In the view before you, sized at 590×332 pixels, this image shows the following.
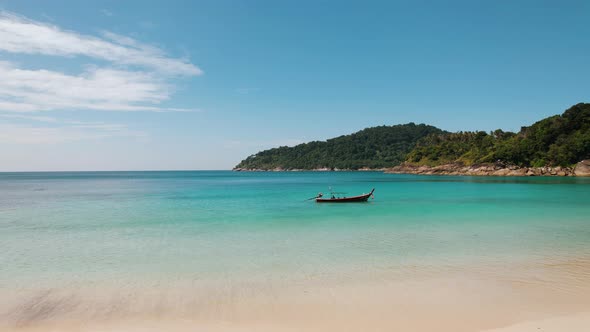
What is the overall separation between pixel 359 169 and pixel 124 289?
194m

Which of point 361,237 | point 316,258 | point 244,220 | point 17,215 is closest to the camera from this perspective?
point 316,258

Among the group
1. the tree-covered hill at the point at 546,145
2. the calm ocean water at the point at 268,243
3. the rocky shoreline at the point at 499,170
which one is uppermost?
the tree-covered hill at the point at 546,145

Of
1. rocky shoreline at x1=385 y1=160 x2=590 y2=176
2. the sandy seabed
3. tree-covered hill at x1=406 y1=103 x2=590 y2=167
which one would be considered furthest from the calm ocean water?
tree-covered hill at x1=406 y1=103 x2=590 y2=167

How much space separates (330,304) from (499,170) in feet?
290

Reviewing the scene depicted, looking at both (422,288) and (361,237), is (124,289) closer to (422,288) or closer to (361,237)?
(422,288)

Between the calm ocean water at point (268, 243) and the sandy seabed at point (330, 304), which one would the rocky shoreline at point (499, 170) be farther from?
the sandy seabed at point (330, 304)

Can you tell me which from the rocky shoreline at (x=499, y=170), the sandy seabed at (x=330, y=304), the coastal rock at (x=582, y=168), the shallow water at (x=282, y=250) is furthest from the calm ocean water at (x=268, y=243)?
the rocky shoreline at (x=499, y=170)

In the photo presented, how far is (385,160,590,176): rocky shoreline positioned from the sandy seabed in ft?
243

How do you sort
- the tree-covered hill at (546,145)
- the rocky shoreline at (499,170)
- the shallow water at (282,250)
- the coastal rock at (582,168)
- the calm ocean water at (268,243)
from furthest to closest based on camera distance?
1. the tree-covered hill at (546,145)
2. the rocky shoreline at (499,170)
3. the coastal rock at (582,168)
4. the calm ocean water at (268,243)
5. the shallow water at (282,250)

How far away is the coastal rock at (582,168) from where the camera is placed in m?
66.5

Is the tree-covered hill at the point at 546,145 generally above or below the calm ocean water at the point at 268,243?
above

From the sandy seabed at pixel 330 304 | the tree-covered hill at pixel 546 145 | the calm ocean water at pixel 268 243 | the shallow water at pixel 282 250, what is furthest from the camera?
the tree-covered hill at pixel 546 145

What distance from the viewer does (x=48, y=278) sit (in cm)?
902

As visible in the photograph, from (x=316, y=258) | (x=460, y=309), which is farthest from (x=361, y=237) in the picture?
(x=460, y=309)
